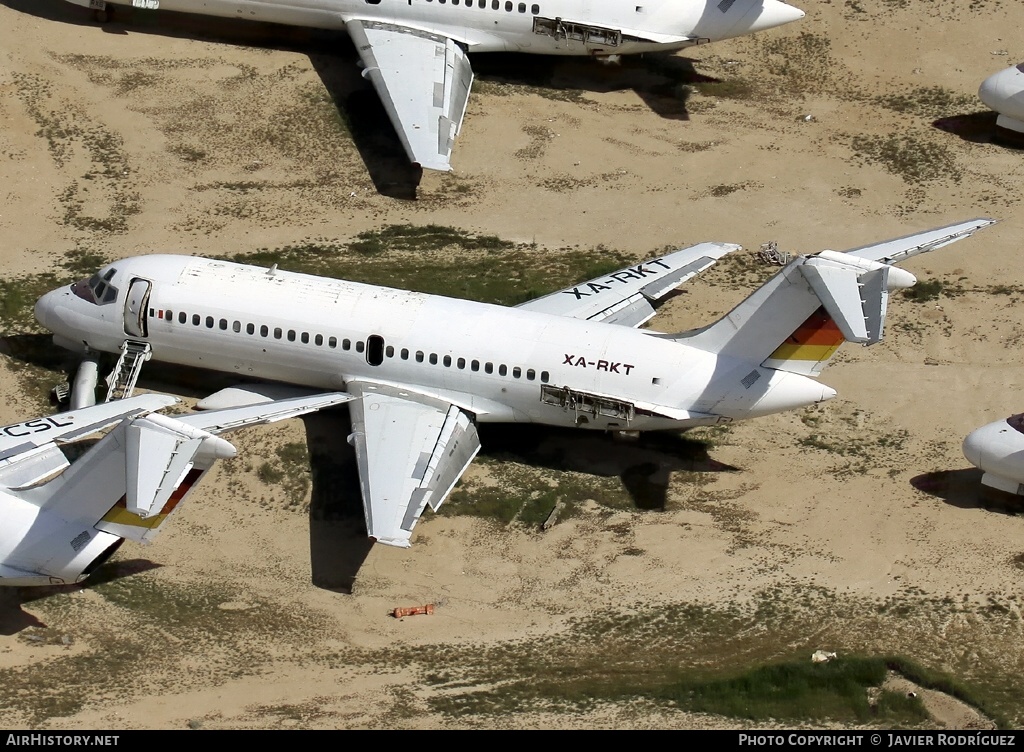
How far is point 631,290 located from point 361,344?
8433 millimetres

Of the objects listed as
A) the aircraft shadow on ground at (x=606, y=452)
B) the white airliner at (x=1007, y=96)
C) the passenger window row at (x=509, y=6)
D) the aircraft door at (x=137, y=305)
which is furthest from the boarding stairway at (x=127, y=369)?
the white airliner at (x=1007, y=96)

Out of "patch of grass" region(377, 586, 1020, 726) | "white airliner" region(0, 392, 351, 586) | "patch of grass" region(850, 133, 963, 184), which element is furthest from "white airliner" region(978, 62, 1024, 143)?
"white airliner" region(0, 392, 351, 586)

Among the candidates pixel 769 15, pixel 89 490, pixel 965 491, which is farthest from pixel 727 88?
pixel 89 490

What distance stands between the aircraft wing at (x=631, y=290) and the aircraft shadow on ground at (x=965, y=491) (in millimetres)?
8855

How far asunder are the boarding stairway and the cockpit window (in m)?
1.30

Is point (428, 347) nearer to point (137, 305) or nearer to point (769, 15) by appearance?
point (137, 305)

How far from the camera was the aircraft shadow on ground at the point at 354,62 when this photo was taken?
2080 inches

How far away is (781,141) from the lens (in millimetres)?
51906

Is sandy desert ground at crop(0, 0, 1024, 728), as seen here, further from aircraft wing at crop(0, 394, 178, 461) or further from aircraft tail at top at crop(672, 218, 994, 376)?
aircraft tail at top at crop(672, 218, 994, 376)

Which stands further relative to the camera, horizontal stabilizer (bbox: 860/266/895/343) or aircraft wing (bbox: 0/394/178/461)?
aircraft wing (bbox: 0/394/178/461)

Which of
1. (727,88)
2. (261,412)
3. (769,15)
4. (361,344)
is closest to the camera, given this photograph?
(261,412)

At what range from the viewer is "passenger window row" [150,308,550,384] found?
3906cm

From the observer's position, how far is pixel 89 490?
3403 centimetres

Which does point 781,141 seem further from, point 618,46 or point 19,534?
point 19,534
